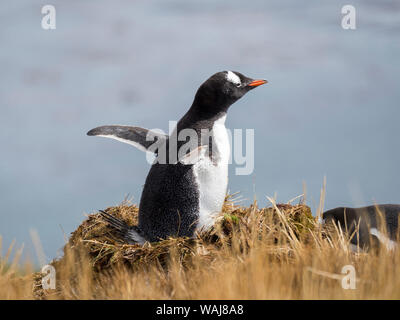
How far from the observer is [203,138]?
4016 mm

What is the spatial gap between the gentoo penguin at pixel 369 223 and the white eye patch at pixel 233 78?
1527 millimetres

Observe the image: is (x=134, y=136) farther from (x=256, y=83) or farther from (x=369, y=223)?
(x=369, y=223)

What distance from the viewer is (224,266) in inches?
125

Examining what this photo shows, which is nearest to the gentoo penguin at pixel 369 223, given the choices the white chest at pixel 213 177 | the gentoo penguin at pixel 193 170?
the white chest at pixel 213 177

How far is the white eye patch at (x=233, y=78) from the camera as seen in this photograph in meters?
4.12

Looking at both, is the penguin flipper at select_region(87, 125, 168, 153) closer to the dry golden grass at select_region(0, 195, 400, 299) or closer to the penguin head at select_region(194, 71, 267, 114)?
the penguin head at select_region(194, 71, 267, 114)

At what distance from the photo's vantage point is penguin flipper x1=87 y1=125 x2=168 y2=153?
168 inches

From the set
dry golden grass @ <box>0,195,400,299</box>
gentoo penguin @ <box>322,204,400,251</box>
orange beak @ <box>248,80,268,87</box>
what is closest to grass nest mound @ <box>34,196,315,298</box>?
dry golden grass @ <box>0,195,400,299</box>

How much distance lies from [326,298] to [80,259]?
227cm

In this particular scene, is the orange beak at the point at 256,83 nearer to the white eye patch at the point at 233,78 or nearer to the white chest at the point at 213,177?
the white eye patch at the point at 233,78

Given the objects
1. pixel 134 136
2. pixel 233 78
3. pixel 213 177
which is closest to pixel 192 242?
pixel 213 177
